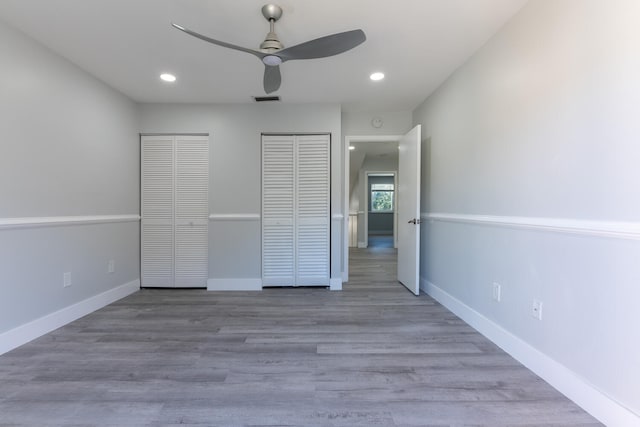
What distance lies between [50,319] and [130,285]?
1.08 meters

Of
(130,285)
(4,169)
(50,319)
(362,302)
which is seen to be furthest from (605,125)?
(130,285)

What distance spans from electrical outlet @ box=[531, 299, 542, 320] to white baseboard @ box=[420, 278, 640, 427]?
20 centimetres

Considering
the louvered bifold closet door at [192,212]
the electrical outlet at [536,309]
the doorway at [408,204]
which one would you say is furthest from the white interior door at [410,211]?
the louvered bifold closet door at [192,212]

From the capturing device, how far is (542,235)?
69.7 inches

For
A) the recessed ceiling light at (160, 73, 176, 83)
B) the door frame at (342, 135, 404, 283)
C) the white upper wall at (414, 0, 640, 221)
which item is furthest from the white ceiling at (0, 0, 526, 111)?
the door frame at (342, 135, 404, 283)

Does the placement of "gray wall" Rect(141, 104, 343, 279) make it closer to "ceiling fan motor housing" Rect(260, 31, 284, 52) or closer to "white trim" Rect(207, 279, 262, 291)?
"white trim" Rect(207, 279, 262, 291)

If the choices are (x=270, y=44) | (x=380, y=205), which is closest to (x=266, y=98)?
(x=270, y=44)

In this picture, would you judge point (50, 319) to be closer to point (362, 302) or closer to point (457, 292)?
point (362, 302)

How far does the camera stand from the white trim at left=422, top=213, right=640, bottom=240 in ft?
4.24

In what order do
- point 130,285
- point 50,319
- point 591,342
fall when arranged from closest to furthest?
1. point 591,342
2. point 50,319
3. point 130,285

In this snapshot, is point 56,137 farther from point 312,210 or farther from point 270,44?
point 312,210

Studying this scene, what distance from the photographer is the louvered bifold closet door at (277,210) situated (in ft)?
12.0

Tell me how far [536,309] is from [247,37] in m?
2.65

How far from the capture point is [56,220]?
2.49 metres
